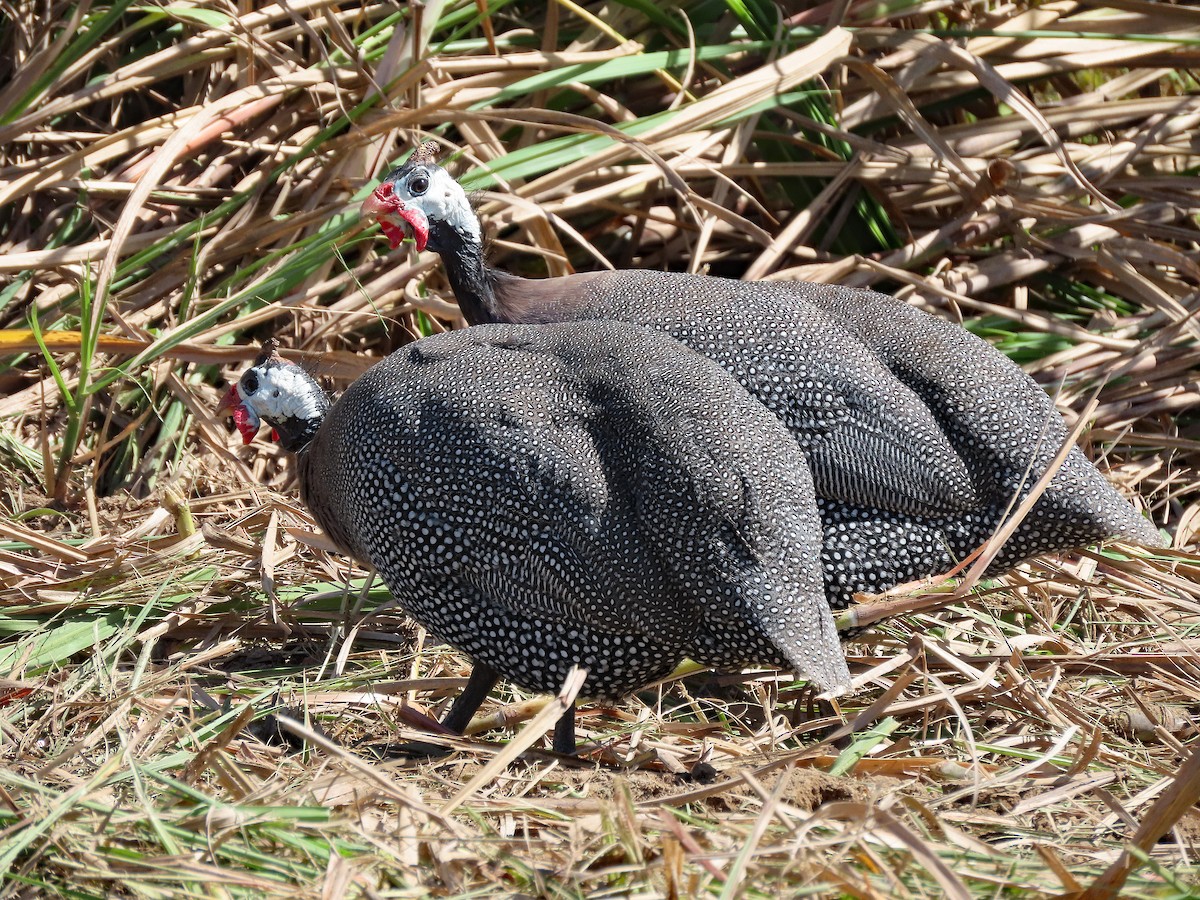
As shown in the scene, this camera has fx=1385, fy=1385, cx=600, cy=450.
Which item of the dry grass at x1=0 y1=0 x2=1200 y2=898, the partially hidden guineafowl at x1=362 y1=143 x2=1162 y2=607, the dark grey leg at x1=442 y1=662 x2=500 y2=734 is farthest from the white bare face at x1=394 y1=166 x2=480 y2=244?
the dark grey leg at x1=442 y1=662 x2=500 y2=734

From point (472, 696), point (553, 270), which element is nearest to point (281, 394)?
point (472, 696)

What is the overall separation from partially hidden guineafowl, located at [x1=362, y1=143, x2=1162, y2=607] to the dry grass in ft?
0.85

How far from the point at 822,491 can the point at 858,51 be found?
6.38 ft

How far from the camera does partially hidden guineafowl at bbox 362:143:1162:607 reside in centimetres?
Result: 291

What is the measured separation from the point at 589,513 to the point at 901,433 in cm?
72

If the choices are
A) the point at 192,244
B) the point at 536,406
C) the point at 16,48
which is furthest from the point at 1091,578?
the point at 16,48

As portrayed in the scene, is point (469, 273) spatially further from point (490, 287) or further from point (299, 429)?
point (299, 429)

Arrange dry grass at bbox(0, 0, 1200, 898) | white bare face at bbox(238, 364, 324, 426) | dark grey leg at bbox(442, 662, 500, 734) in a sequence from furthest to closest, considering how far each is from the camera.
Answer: white bare face at bbox(238, 364, 324, 426), dark grey leg at bbox(442, 662, 500, 734), dry grass at bbox(0, 0, 1200, 898)

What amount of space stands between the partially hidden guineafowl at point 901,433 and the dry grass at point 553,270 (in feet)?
0.85

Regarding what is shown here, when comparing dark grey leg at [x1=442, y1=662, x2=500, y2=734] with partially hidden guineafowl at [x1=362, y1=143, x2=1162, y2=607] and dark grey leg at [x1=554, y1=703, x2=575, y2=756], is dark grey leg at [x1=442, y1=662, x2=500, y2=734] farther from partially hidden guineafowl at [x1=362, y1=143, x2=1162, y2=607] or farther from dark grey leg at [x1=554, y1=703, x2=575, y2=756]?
partially hidden guineafowl at [x1=362, y1=143, x2=1162, y2=607]

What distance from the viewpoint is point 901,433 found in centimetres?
292

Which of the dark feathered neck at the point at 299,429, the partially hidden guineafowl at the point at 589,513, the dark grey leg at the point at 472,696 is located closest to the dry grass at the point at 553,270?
the dark grey leg at the point at 472,696

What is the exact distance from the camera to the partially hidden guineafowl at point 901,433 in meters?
2.91

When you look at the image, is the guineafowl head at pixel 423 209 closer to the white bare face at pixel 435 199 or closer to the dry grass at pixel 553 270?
the white bare face at pixel 435 199
